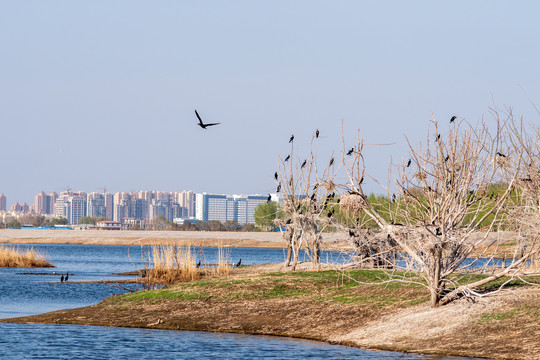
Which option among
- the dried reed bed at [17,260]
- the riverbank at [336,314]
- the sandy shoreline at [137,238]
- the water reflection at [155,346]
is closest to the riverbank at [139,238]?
the sandy shoreline at [137,238]

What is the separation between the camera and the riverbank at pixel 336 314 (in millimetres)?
20781

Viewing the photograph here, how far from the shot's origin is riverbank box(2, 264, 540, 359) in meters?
20.8

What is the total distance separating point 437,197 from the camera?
23.0m

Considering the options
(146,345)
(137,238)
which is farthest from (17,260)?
(137,238)

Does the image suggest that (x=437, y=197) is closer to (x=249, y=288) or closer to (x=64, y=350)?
(x=249, y=288)

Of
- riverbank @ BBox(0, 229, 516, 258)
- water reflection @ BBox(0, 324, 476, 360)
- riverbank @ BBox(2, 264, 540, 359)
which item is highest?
riverbank @ BBox(0, 229, 516, 258)

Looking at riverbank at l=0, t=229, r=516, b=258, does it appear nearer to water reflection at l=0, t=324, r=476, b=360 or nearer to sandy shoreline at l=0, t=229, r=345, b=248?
sandy shoreline at l=0, t=229, r=345, b=248

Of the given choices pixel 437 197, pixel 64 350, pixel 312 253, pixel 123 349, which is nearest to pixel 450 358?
pixel 437 197

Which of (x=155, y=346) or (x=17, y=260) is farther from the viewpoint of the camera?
(x=17, y=260)

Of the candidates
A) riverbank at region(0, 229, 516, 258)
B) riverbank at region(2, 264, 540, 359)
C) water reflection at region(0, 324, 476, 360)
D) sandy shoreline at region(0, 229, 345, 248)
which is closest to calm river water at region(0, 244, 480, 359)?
water reflection at region(0, 324, 476, 360)

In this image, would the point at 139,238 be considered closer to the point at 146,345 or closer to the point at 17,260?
the point at 17,260

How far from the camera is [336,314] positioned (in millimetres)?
24516

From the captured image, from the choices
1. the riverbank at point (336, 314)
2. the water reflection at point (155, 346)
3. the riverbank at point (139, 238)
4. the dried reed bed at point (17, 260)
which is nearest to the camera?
the water reflection at point (155, 346)

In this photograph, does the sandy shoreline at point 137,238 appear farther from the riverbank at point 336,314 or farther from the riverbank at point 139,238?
the riverbank at point 336,314
